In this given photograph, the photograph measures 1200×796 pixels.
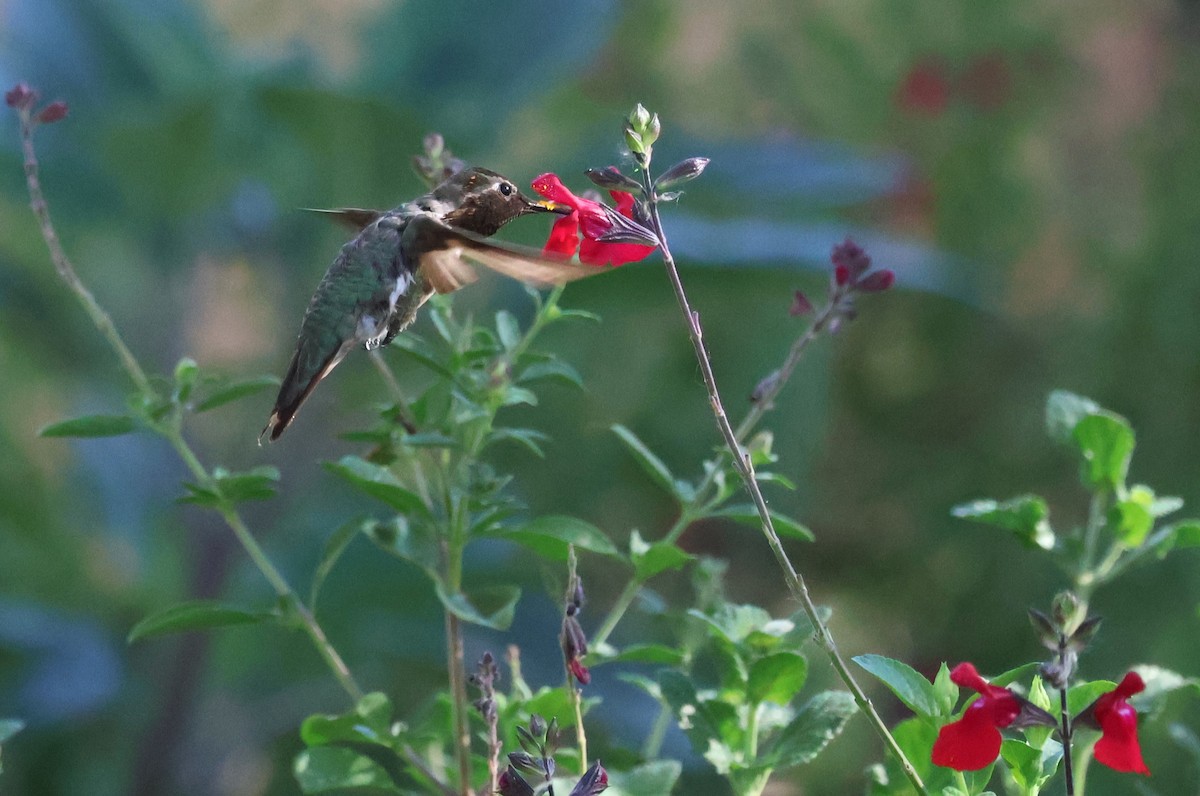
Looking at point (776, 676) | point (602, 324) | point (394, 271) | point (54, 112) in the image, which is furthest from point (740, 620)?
point (602, 324)

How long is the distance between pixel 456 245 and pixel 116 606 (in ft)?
8.26

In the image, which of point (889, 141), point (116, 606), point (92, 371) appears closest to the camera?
point (116, 606)

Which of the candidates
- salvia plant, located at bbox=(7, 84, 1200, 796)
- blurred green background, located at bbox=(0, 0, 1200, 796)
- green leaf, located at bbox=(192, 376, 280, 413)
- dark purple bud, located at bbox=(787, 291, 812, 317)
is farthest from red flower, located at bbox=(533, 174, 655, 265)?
blurred green background, located at bbox=(0, 0, 1200, 796)

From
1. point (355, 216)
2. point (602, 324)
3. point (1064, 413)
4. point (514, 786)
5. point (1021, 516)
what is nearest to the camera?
point (514, 786)

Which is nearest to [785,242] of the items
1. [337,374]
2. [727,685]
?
[337,374]

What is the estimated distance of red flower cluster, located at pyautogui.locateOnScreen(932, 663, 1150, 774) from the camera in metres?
0.71

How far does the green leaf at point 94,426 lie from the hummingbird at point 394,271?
10 centimetres

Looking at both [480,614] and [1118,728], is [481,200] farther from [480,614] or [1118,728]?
[1118,728]

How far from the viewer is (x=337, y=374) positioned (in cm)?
329

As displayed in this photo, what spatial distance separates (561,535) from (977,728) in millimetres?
298

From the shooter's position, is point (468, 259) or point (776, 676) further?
point (468, 259)

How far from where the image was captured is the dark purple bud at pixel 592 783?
68 centimetres

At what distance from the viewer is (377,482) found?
0.91m

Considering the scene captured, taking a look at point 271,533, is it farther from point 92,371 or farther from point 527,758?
point 527,758
